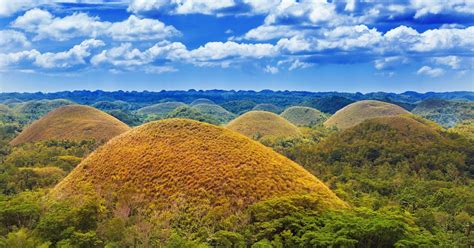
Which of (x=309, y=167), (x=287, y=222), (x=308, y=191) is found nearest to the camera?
(x=287, y=222)

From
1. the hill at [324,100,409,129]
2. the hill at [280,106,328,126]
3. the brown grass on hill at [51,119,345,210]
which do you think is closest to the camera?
the brown grass on hill at [51,119,345,210]

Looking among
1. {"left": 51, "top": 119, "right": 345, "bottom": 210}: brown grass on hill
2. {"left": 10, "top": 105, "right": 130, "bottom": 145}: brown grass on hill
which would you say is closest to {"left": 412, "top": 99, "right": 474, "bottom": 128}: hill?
{"left": 10, "top": 105, "right": 130, "bottom": 145}: brown grass on hill

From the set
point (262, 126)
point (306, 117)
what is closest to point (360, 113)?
point (306, 117)

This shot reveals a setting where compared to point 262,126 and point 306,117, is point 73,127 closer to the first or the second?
point 262,126

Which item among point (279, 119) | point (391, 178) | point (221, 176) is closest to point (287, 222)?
point (221, 176)

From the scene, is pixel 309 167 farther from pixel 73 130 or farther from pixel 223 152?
pixel 73 130

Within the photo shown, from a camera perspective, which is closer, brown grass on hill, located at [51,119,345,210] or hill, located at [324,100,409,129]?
brown grass on hill, located at [51,119,345,210]

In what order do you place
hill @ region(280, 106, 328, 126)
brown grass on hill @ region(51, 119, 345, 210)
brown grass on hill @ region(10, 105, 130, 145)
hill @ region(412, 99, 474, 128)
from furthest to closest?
1. hill @ region(280, 106, 328, 126)
2. hill @ region(412, 99, 474, 128)
3. brown grass on hill @ region(10, 105, 130, 145)
4. brown grass on hill @ region(51, 119, 345, 210)

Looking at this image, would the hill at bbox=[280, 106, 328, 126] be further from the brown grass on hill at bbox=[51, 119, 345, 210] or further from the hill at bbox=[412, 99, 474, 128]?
the brown grass on hill at bbox=[51, 119, 345, 210]
